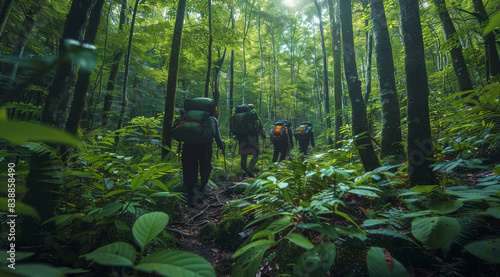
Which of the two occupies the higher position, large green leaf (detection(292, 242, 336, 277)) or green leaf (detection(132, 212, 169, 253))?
green leaf (detection(132, 212, 169, 253))

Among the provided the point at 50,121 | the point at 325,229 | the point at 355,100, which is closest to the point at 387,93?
the point at 355,100

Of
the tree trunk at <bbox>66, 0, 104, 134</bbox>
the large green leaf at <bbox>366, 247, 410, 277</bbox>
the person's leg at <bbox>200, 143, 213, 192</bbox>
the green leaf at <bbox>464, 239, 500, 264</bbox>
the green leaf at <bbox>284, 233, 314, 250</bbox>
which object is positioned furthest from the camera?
the person's leg at <bbox>200, 143, 213, 192</bbox>

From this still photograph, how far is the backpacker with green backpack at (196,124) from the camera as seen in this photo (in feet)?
13.7

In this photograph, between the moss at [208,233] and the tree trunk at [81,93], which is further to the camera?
the moss at [208,233]

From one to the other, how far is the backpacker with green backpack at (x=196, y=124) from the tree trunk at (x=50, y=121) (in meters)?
2.02

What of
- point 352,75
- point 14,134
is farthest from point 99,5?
point 352,75

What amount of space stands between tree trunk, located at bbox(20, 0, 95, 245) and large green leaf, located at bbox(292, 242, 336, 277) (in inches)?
85.0

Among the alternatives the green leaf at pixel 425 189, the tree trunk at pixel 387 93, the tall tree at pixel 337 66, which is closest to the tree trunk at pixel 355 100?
the tree trunk at pixel 387 93

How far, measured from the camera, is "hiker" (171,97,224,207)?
417 centimetres

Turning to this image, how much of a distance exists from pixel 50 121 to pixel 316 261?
2943 mm

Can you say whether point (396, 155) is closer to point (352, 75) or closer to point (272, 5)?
point (352, 75)

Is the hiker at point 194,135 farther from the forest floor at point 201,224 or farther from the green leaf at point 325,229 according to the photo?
the green leaf at point 325,229

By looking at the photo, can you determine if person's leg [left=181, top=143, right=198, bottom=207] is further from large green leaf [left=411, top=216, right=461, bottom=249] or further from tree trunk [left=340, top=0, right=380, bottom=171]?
large green leaf [left=411, top=216, right=461, bottom=249]

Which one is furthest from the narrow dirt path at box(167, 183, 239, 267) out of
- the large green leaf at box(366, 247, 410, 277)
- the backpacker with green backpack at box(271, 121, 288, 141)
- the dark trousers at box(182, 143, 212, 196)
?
the backpacker with green backpack at box(271, 121, 288, 141)
